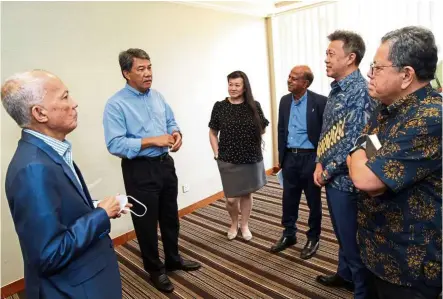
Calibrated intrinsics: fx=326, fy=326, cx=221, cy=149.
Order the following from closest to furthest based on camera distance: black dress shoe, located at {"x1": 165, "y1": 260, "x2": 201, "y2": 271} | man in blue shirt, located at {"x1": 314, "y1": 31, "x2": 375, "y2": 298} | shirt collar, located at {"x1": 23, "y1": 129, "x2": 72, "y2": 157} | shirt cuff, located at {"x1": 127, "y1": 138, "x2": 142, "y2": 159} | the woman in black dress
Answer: shirt collar, located at {"x1": 23, "y1": 129, "x2": 72, "y2": 157}
man in blue shirt, located at {"x1": 314, "y1": 31, "x2": 375, "y2": 298}
shirt cuff, located at {"x1": 127, "y1": 138, "x2": 142, "y2": 159}
black dress shoe, located at {"x1": 165, "y1": 260, "x2": 201, "y2": 271}
the woman in black dress

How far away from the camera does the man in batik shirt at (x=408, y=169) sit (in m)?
1.00

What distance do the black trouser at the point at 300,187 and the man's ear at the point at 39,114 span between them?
1807 millimetres

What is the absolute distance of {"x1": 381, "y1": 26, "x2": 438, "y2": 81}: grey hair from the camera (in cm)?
103

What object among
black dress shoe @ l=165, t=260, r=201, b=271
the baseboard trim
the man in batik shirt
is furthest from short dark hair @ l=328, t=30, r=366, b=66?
the baseboard trim

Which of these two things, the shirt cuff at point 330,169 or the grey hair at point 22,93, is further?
the shirt cuff at point 330,169

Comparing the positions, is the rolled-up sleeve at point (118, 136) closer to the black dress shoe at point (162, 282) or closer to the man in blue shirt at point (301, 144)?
the black dress shoe at point (162, 282)

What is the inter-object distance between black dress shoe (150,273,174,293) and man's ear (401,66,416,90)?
1.93 meters

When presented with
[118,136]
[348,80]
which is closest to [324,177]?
[348,80]

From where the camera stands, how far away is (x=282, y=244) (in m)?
2.72

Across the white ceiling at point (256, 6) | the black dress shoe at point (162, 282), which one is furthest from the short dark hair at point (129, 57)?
the white ceiling at point (256, 6)

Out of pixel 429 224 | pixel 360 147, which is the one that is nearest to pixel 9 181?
pixel 360 147

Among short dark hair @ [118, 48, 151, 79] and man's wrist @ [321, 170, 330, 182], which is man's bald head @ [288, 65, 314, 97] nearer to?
man's wrist @ [321, 170, 330, 182]

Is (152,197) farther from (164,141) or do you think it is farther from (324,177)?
(324,177)

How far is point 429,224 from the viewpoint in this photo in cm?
102
